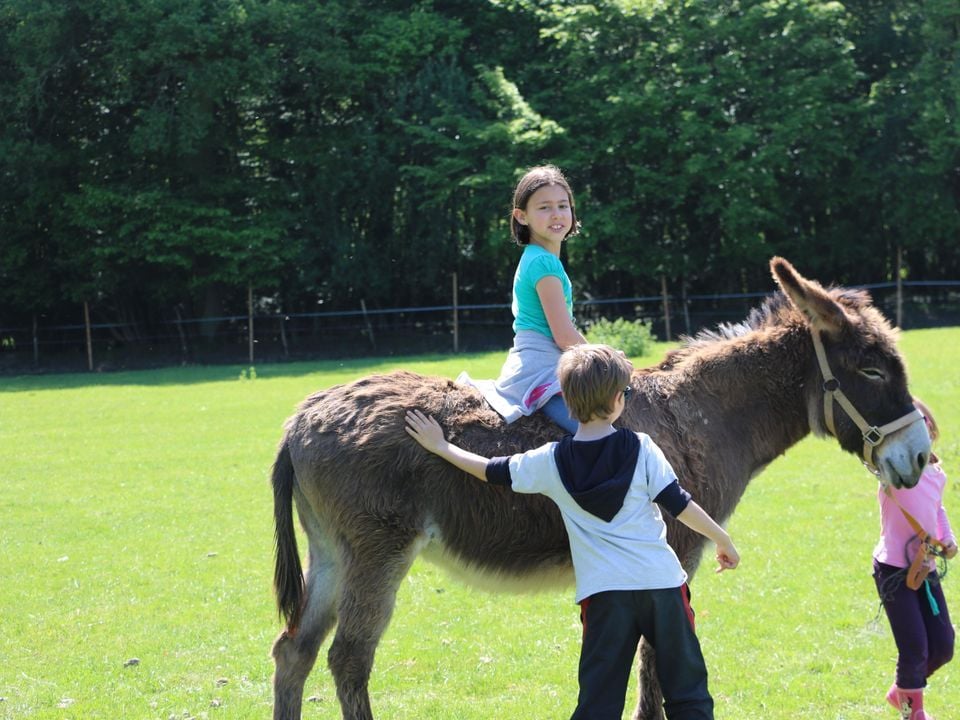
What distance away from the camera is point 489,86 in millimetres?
32219

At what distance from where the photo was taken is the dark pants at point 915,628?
15.8 ft

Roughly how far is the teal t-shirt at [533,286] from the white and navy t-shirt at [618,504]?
0.96 metres

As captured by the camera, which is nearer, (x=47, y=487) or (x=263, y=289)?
(x=47, y=487)

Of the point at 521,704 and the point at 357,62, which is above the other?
the point at 357,62

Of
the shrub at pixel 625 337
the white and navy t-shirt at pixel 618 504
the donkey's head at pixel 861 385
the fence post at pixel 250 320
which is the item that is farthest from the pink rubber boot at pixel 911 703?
the fence post at pixel 250 320

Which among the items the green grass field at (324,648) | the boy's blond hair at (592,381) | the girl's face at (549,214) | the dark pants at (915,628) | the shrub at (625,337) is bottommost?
the green grass field at (324,648)

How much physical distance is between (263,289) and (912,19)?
23.7m

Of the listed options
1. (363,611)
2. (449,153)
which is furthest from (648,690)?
(449,153)

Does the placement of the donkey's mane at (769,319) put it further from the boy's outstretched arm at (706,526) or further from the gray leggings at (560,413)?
the boy's outstretched arm at (706,526)

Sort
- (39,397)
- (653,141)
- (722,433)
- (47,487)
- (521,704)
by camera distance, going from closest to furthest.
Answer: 1. (722,433)
2. (521,704)
3. (47,487)
4. (39,397)
5. (653,141)

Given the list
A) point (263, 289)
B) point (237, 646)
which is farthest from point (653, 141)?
point (237, 646)

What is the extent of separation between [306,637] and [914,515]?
305 centimetres

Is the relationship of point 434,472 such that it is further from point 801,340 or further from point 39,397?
point 39,397

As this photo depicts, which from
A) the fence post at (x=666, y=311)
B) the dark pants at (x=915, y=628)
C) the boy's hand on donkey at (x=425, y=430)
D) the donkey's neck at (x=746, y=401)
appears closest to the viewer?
the boy's hand on donkey at (x=425, y=430)
